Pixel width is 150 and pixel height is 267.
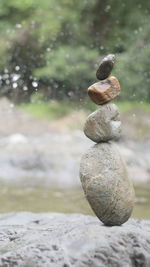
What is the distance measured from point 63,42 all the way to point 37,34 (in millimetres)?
757

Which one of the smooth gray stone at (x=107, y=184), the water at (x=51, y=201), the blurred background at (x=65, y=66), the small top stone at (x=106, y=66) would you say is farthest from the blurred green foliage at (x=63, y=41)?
the smooth gray stone at (x=107, y=184)

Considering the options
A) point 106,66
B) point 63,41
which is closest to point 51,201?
point 106,66

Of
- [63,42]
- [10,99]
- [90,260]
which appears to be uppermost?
[90,260]

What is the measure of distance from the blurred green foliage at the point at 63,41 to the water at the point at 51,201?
6.43 metres

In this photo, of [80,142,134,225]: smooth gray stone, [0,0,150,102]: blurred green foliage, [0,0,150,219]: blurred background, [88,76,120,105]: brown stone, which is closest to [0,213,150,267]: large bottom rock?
[80,142,134,225]: smooth gray stone

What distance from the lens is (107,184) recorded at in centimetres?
352

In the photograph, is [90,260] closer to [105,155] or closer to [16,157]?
[105,155]

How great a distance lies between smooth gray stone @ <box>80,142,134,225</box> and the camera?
3.53m

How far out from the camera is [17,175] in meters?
9.03

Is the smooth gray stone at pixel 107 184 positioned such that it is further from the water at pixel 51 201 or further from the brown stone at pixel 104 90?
the water at pixel 51 201

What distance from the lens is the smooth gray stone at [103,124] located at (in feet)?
11.9

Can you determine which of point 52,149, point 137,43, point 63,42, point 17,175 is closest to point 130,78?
point 137,43

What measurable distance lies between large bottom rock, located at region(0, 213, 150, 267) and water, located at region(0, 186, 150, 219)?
317 centimetres

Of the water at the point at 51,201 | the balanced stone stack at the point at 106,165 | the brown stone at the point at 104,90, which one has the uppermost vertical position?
the brown stone at the point at 104,90
